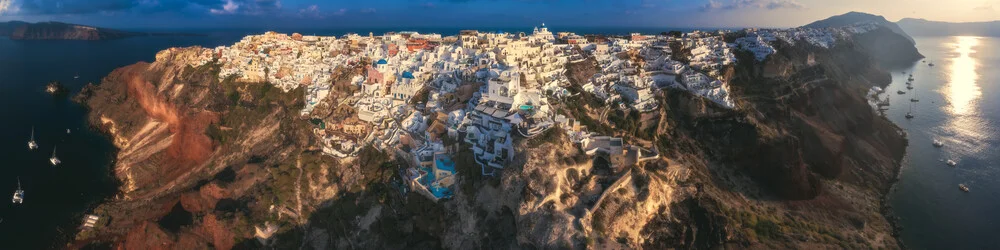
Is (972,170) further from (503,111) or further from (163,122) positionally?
(163,122)

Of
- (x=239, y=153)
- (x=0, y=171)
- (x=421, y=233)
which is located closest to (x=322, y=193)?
(x=421, y=233)

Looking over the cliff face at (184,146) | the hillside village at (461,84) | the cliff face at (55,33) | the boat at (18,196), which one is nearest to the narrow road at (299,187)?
the cliff face at (184,146)

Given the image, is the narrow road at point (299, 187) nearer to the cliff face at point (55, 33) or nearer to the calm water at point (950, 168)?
the calm water at point (950, 168)

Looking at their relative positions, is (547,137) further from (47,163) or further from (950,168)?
(47,163)

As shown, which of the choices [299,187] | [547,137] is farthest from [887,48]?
[299,187]

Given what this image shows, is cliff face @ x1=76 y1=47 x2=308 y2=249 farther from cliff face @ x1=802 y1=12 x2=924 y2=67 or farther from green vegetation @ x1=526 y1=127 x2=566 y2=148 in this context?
cliff face @ x1=802 y1=12 x2=924 y2=67

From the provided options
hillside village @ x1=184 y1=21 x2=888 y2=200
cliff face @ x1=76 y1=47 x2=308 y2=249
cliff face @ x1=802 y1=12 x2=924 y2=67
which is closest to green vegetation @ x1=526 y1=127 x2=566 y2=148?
hillside village @ x1=184 y1=21 x2=888 y2=200

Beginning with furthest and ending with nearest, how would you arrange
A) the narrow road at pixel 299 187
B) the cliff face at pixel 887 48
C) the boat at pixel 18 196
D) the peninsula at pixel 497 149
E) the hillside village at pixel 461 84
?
the cliff face at pixel 887 48, the boat at pixel 18 196, the narrow road at pixel 299 187, the hillside village at pixel 461 84, the peninsula at pixel 497 149
